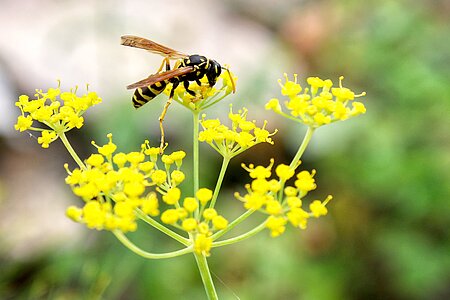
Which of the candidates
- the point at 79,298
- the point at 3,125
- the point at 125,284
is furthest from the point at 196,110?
the point at 3,125

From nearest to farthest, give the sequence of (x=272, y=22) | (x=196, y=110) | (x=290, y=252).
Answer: (x=196, y=110), (x=290, y=252), (x=272, y=22)

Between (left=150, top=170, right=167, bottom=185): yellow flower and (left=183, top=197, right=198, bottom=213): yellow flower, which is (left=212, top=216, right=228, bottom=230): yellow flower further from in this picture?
(left=150, top=170, right=167, bottom=185): yellow flower

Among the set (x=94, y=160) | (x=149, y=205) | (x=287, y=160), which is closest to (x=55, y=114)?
(x=94, y=160)

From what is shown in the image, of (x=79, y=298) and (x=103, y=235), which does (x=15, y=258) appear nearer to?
(x=103, y=235)

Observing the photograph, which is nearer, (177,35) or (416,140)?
(416,140)

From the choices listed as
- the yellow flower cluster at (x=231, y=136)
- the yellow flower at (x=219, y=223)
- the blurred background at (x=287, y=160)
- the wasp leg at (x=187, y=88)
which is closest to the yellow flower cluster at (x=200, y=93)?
the wasp leg at (x=187, y=88)

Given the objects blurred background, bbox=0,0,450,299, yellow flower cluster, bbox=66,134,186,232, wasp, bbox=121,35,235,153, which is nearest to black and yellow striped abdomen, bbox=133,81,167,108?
wasp, bbox=121,35,235,153
